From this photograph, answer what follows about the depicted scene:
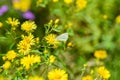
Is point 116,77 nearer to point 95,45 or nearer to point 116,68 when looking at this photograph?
point 116,68

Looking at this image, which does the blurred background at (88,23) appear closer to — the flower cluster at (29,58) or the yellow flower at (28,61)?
the flower cluster at (29,58)

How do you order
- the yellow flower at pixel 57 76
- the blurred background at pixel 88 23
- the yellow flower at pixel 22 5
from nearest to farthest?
1. the yellow flower at pixel 57 76
2. the blurred background at pixel 88 23
3. the yellow flower at pixel 22 5

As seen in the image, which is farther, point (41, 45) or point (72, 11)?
point (72, 11)

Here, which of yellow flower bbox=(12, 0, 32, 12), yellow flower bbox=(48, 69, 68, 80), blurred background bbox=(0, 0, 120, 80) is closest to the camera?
yellow flower bbox=(48, 69, 68, 80)

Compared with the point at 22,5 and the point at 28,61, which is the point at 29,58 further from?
the point at 22,5

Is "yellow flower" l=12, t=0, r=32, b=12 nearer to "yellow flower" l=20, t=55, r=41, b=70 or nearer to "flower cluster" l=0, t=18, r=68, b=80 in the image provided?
"flower cluster" l=0, t=18, r=68, b=80

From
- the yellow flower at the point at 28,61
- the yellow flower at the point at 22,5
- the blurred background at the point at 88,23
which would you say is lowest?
the yellow flower at the point at 28,61

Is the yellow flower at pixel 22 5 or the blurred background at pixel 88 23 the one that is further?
the yellow flower at pixel 22 5

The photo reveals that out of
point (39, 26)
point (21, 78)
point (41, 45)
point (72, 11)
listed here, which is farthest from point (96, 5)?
point (21, 78)

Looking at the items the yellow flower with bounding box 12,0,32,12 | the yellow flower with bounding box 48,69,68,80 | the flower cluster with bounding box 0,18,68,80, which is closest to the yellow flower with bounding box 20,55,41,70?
the flower cluster with bounding box 0,18,68,80

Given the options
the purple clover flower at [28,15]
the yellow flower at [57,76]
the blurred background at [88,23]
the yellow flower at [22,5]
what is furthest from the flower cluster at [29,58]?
the yellow flower at [22,5]

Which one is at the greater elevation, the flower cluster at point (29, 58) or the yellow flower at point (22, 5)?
the yellow flower at point (22, 5)
